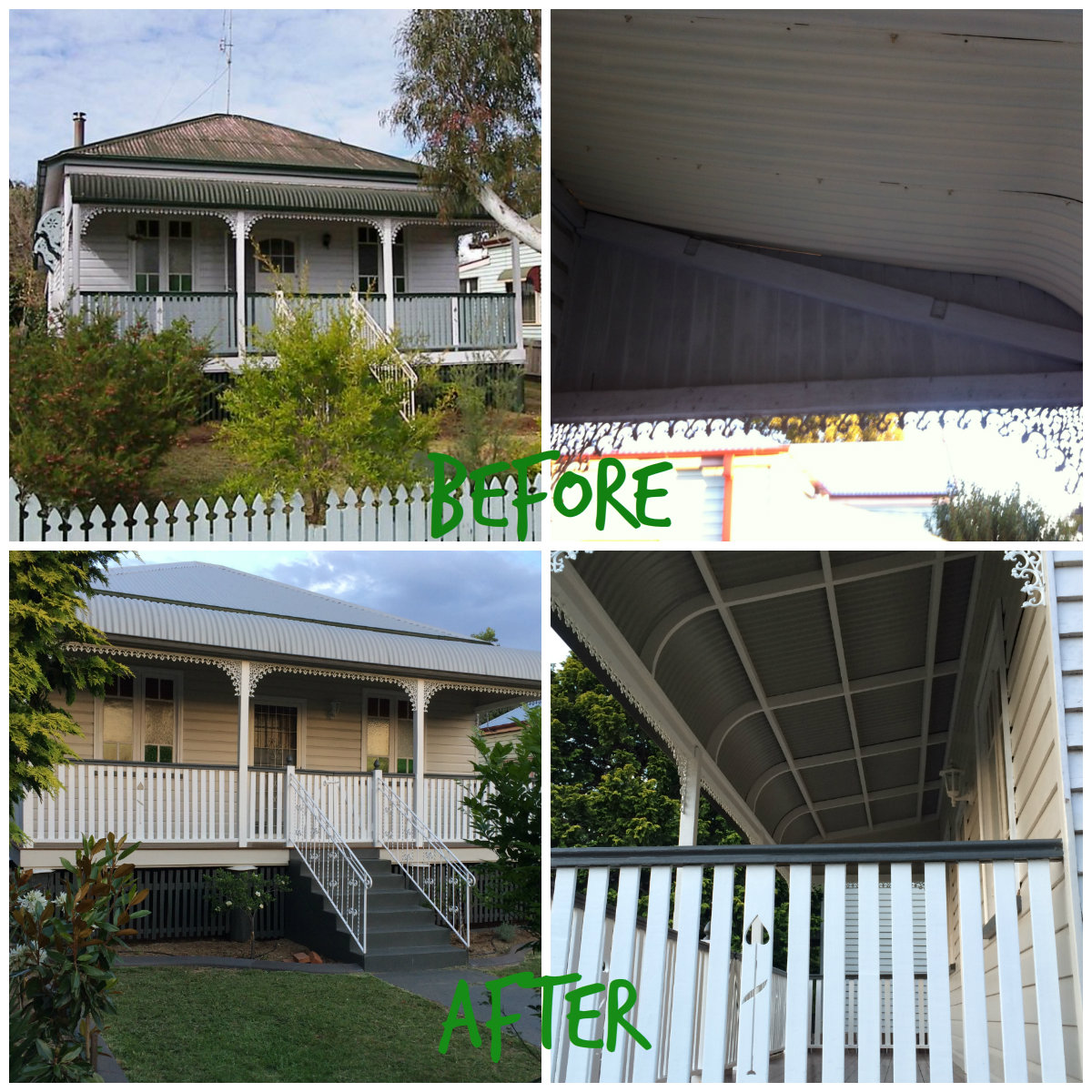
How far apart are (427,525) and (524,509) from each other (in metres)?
0.66

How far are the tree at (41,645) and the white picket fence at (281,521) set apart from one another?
94 centimetres

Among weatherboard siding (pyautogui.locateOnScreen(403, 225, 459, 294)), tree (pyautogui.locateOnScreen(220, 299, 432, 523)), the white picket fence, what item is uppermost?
weatherboard siding (pyautogui.locateOnScreen(403, 225, 459, 294))

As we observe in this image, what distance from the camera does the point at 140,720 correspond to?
9.95 meters

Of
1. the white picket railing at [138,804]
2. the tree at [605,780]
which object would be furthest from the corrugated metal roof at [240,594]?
the tree at [605,780]

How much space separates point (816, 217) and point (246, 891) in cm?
631

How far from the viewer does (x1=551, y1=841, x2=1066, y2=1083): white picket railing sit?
12.6ft

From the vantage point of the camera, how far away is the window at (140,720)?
977 cm

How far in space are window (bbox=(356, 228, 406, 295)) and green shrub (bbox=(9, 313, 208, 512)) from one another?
2.90 feet

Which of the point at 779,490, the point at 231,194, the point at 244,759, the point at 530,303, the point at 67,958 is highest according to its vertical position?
the point at 231,194

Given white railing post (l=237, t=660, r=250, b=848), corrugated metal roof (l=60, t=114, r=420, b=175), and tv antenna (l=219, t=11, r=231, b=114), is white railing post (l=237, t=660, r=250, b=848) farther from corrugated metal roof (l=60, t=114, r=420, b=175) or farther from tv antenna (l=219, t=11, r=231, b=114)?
tv antenna (l=219, t=11, r=231, b=114)

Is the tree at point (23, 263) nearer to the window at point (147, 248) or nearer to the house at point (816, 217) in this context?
the window at point (147, 248)

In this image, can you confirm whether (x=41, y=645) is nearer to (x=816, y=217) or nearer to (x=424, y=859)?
(x=424, y=859)

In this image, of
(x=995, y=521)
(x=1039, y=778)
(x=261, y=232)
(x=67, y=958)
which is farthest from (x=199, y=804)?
(x=1039, y=778)

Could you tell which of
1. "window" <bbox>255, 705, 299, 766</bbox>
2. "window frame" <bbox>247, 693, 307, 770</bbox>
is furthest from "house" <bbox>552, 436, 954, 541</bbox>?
"window" <bbox>255, 705, 299, 766</bbox>
